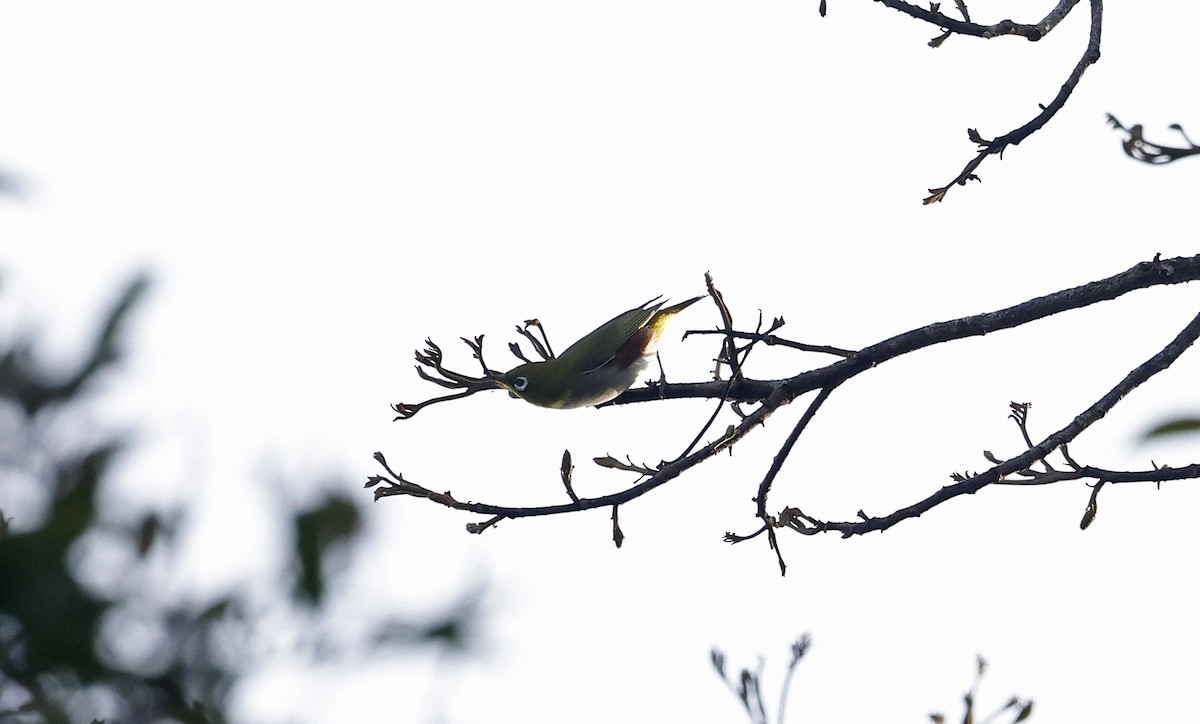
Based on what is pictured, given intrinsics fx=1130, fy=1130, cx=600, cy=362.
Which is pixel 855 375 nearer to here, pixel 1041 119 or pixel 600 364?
pixel 1041 119

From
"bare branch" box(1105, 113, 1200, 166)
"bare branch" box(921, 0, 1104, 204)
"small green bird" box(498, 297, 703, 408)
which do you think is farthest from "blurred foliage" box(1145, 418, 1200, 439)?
"small green bird" box(498, 297, 703, 408)

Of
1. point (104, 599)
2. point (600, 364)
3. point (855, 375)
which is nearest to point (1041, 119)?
point (855, 375)

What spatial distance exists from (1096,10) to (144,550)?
4412 mm

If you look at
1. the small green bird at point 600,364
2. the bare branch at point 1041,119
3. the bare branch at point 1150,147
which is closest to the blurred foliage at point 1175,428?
the bare branch at point 1150,147

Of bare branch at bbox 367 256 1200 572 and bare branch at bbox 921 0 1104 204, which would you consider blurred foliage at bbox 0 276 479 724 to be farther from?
bare branch at bbox 921 0 1104 204

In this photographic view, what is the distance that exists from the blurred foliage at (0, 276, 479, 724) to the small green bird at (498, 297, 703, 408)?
3.27 m

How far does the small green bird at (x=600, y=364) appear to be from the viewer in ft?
19.8

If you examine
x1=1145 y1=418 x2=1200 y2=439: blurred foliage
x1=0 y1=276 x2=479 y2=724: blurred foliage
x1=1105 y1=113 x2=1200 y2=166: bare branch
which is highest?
x1=1105 y1=113 x2=1200 y2=166: bare branch

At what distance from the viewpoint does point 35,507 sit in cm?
212

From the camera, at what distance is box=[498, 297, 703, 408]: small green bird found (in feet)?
19.8

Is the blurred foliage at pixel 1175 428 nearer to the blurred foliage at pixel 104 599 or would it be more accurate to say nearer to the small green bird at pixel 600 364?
the blurred foliage at pixel 104 599

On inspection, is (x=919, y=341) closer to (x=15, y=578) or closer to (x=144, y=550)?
(x=144, y=550)

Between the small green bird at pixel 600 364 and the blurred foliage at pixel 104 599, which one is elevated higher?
the small green bird at pixel 600 364

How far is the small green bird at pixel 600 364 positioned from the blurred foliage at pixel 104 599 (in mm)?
3269
